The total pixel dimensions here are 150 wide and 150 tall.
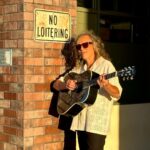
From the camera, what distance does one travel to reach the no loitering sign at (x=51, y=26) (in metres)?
5.30

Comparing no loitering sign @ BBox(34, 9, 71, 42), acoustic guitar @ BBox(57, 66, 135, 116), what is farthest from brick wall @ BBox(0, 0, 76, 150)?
acoustic guitar @ BBox(57, 66, 135, 116)

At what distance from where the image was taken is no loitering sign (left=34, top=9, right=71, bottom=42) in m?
5.30

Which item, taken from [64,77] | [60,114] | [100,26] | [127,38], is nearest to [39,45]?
[64,77]

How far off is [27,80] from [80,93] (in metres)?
0.62

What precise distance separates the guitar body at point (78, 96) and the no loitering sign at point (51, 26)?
51 centimetres

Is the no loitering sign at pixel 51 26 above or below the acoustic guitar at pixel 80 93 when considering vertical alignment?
above

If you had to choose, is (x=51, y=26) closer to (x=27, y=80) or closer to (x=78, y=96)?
(x=27, y=80)

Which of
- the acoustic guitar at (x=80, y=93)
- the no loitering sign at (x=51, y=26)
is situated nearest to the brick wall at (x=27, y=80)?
the no loitering sign at (x=51, y=26)

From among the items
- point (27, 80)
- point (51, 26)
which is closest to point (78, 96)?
point (27, 80)

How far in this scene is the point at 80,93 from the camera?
16.2 ft

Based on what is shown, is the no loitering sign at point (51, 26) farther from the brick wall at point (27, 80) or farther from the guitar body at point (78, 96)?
the guitar body at point (78, 96)

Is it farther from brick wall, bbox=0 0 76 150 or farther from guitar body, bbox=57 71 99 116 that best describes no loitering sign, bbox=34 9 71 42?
guitar body, bbox=57 71 99 116

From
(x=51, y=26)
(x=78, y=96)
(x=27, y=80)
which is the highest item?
(x=51, y=26)

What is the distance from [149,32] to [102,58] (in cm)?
208
